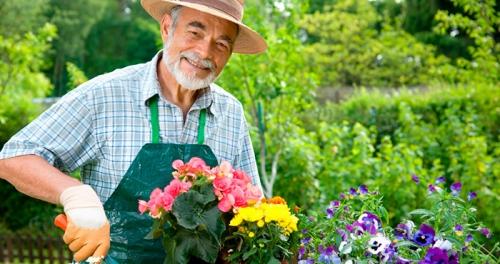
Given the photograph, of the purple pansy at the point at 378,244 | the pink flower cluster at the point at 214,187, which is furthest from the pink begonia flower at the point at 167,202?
the purple pansy at the point at 378,244

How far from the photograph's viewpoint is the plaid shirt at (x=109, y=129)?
2.17m

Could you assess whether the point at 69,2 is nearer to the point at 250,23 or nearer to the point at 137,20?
the point at 137,20

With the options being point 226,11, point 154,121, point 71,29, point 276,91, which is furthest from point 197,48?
point 71,29

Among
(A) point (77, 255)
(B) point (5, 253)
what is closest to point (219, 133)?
(A) point (77, 255)

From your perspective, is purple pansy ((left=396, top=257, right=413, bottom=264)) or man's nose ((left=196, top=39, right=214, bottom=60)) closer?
purple pansy ((left=396, top=257, right=413, bottom=264))

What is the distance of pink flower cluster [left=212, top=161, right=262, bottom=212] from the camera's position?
5.66 ft

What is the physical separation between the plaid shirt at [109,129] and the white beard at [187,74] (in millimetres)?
74

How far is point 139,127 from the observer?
2326mm

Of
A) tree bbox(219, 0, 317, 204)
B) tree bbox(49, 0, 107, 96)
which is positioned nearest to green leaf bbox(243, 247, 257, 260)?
tree bbox(219, 0, 317, 204)

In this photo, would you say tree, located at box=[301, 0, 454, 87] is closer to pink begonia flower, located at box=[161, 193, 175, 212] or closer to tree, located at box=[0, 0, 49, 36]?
tree, located at box=[0, 0, 49, 36]

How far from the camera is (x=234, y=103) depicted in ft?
8.55

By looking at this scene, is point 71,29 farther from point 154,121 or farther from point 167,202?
point 167,202

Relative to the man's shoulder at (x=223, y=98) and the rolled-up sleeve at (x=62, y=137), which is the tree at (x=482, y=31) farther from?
the rolled-up sleeve at (x=62, y=137)

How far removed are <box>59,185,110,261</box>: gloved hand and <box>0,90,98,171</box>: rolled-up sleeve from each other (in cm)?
32
